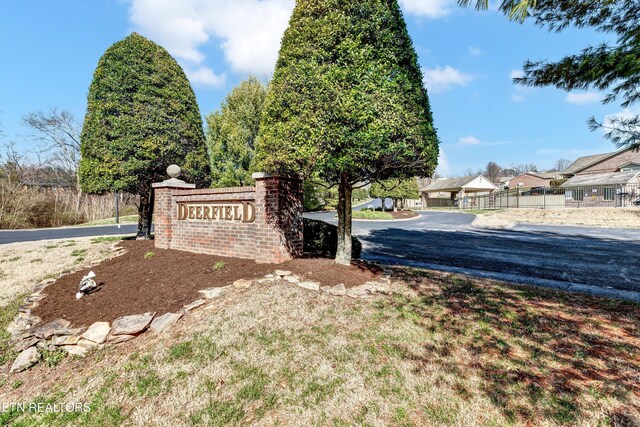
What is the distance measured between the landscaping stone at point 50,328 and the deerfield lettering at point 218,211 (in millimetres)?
2911

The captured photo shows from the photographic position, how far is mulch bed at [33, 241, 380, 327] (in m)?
4.15

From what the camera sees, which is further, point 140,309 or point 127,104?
point 127,104

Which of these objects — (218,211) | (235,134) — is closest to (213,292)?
(218,211)

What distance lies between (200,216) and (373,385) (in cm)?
515

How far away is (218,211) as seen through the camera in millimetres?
6109

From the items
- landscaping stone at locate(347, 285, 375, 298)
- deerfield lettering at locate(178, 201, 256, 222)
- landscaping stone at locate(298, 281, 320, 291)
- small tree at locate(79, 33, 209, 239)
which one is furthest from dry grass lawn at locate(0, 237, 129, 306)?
landscaping stone at locate(347, 285, 375, 298)

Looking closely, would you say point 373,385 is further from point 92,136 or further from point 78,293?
point 92,136

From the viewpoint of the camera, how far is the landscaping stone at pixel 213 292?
13.9ft

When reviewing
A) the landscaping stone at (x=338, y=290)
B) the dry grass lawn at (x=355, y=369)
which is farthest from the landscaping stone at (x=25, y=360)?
the landscaping stone at (x=338, y=290)

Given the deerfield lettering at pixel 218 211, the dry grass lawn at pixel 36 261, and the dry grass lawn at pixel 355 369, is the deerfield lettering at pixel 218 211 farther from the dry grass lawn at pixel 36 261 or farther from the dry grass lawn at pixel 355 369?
the dry grass lawn at pixel 36 261

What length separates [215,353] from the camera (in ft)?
10.2

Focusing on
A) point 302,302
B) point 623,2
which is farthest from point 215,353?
point 623,2

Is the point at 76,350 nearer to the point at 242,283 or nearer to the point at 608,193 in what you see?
the point at 242,283

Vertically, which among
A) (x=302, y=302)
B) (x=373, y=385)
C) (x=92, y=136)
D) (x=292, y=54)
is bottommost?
(x=373, y=385)
